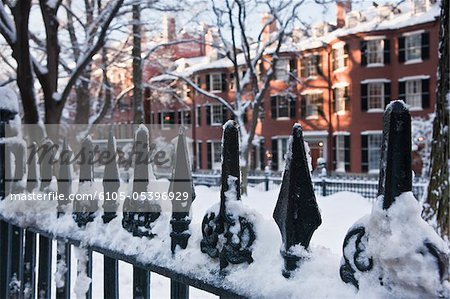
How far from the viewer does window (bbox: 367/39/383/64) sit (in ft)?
90.6

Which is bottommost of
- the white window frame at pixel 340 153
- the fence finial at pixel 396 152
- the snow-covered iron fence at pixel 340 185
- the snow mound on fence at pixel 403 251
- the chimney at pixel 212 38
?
the snow-covered iron fence at pixel 340 185

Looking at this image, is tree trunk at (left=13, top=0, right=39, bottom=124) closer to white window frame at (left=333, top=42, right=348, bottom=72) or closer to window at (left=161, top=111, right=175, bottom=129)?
white window frame at (left=333, top=42, right=348, bottom=72)

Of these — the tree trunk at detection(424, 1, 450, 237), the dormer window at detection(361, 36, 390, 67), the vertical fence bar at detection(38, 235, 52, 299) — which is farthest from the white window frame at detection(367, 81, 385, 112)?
the vertical fence bar at detection(38, 235, 52, 299)

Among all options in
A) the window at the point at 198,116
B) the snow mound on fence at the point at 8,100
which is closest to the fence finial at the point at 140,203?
the snow mound on fence at the point at 8,100

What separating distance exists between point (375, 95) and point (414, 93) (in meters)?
2.50

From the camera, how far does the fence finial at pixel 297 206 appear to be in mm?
984

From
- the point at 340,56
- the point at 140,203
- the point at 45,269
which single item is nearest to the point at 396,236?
the point at 140,203

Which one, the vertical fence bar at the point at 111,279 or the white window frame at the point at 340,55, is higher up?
the white window frame at the point at 340,55

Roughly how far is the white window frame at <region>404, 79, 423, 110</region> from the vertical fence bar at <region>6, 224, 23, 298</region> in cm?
2822

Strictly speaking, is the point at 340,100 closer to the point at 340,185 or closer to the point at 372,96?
the point at 372,96

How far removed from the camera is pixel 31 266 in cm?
193

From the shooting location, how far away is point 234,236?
106 centimetres

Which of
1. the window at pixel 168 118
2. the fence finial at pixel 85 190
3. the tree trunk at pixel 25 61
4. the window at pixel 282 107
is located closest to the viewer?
the fence finial at pixel 85 190

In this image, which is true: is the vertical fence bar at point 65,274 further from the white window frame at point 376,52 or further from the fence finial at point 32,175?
the white window frame at point 376,52
